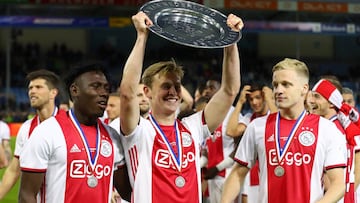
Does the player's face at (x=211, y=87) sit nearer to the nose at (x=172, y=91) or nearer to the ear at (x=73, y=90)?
the nose at (x=172, y=91)

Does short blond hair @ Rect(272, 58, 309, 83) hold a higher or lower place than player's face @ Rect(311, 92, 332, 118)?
higher

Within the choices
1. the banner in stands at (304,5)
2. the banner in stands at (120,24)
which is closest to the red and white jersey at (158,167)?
the banner in stands at (304,5)

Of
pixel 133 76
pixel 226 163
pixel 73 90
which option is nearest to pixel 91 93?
pixel 73 90

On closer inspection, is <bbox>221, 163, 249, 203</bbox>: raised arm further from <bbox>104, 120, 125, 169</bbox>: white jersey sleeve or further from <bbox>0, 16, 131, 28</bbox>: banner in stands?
<bbox>0, 16, 131, 28</bbox>: banner in stands

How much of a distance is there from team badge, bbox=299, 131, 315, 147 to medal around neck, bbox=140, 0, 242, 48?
0.90 metres

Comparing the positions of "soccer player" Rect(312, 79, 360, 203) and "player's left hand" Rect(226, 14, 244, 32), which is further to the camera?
"soccer player" Rect(312, 79, 360, 203)

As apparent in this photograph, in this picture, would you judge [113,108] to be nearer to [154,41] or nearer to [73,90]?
[73,90]

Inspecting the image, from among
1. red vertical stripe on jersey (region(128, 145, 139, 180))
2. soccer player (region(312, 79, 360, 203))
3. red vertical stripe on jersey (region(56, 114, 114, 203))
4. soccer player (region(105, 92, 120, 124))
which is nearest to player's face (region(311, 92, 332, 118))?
soccer player (region(312, 79, 360, 203))

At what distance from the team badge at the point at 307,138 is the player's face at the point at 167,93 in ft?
2.88

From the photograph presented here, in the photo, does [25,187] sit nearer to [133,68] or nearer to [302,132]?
[133,68]

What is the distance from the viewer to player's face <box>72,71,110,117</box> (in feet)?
12.5

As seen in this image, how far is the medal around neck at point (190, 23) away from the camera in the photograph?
372 cm

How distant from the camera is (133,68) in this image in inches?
147

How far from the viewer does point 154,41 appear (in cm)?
2836
